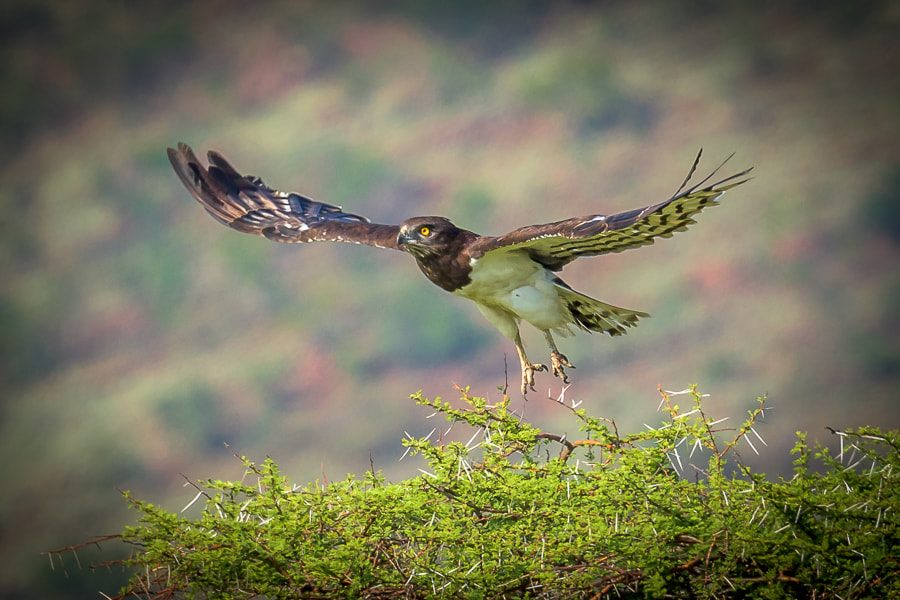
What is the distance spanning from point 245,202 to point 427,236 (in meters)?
1.73


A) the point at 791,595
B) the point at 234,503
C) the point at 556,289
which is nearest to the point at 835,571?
the point at 791,595

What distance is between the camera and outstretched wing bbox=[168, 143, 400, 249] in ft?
16.0

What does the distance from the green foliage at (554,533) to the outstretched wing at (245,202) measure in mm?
2376

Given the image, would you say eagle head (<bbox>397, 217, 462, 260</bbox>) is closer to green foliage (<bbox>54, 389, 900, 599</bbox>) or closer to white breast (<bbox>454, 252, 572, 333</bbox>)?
white breast (<bbox>454, 252, 572, 333</bbox>)

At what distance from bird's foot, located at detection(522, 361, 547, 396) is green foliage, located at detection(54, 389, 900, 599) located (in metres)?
1.05

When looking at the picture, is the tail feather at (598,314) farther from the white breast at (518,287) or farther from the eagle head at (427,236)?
the eagle head at (427,236)

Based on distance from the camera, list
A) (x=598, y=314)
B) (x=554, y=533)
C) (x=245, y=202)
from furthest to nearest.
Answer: (x=245, y=202), (x=598, y=314), (x=554, y=533)

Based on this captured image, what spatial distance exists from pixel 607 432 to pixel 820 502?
2.10ft

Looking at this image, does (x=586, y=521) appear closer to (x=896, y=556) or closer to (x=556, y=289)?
(x=896, y=556)

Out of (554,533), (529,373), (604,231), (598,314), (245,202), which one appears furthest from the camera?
(245,202)

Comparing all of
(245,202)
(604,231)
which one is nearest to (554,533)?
(604,231)

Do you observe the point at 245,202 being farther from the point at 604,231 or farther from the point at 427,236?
the point at 604,231

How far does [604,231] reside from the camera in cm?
314

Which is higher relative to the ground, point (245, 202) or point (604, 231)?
point (245, 202)
